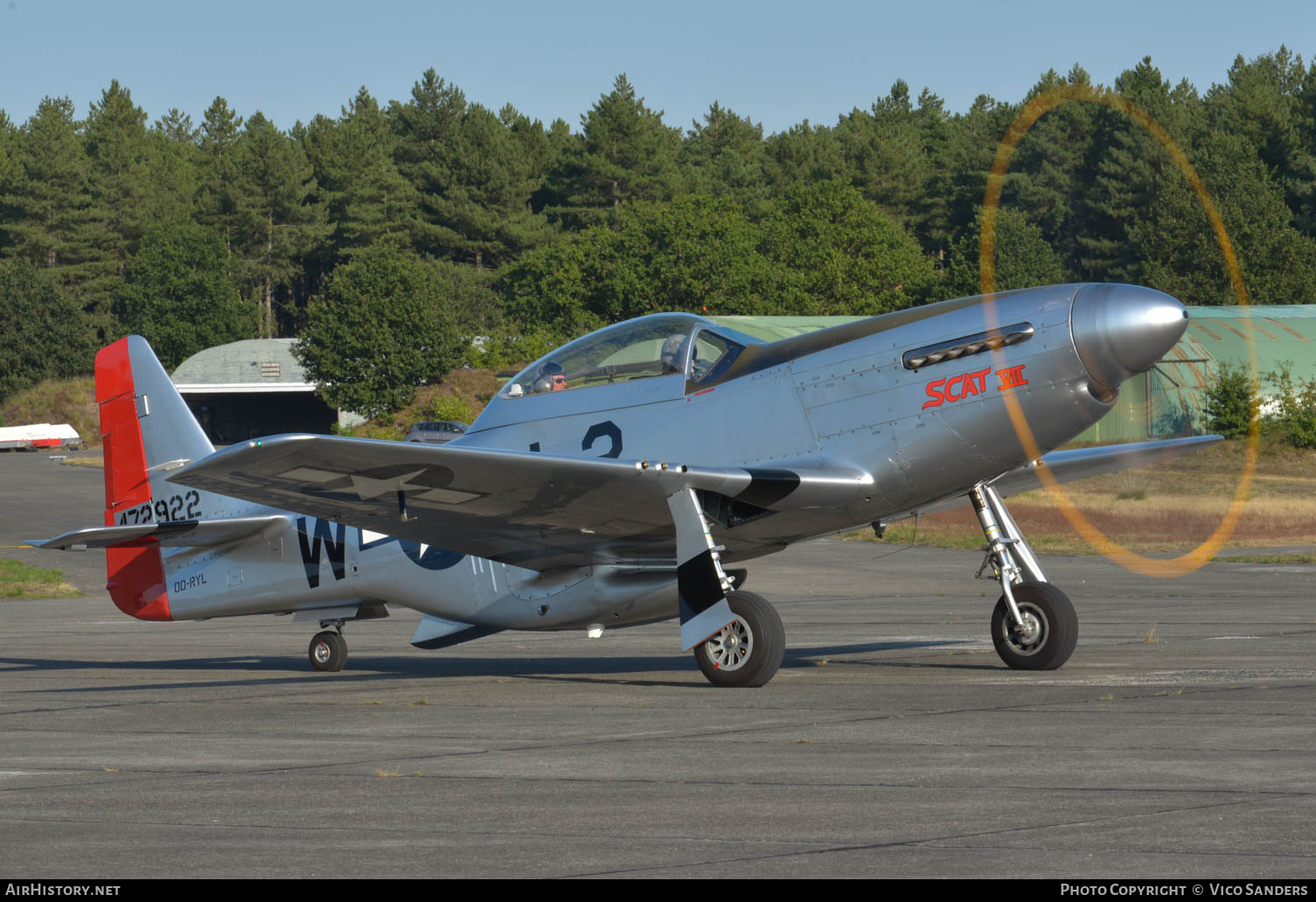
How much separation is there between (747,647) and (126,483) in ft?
24.2

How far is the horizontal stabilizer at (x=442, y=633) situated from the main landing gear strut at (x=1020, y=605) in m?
4.50

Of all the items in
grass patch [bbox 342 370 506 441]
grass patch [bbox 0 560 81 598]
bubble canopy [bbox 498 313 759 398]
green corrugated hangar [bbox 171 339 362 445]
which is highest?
green corrugated hangar [bbox 171 339 362 445]

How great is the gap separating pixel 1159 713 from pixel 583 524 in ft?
15.4

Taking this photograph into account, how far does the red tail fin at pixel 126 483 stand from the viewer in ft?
49.2

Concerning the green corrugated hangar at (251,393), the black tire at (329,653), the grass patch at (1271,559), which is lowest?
the grass patch at (1271,559)

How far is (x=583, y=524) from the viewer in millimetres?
11969

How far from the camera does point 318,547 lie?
46.5ft

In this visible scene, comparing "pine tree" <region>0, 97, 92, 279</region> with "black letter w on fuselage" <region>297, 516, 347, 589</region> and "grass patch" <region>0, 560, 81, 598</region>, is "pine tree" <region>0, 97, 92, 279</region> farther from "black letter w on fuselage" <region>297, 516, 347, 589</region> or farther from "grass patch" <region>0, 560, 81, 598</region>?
"black letter w on fuselage" <region>297, 516, 347, 589</region>

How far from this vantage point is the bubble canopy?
12.2 m

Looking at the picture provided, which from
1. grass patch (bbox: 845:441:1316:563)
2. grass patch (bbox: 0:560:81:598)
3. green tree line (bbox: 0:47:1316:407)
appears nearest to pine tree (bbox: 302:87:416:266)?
green tree line (bbox: 0:47:1316:407)

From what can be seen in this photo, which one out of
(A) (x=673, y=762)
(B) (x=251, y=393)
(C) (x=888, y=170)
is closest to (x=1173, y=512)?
(A) (x=673, y=762)

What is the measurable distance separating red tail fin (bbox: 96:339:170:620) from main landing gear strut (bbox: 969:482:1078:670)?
812cm

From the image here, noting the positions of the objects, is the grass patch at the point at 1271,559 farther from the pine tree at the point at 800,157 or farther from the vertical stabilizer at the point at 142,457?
the pine tree at the point at 800,157

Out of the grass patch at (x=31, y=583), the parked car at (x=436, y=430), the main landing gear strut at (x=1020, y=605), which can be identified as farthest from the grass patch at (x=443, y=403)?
the main landing gear strut at (x=1020, y=605)
